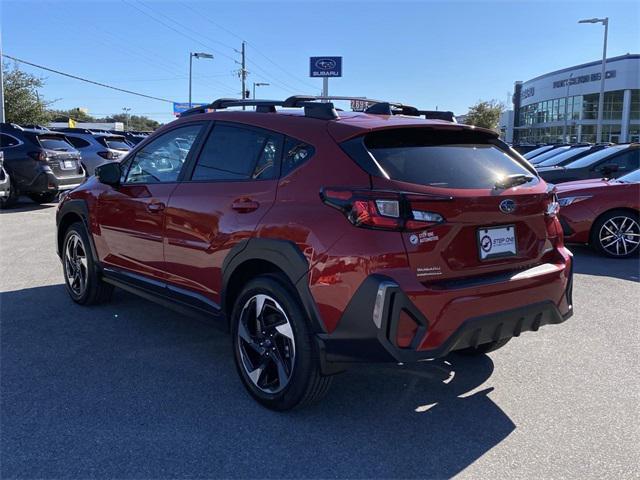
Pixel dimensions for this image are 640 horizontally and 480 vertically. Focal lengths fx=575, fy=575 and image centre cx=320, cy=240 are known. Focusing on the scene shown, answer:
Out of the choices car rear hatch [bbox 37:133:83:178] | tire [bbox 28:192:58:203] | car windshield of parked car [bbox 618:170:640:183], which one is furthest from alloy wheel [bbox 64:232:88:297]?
tire [bbox 28:192:58:203]

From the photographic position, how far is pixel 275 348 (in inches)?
133

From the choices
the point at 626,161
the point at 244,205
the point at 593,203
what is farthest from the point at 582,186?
the point at 244,205

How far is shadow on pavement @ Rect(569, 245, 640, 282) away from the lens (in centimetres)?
707

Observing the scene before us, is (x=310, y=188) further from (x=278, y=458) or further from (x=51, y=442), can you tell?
(x=51, y=442)

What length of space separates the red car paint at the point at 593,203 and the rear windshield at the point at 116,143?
13.0 m

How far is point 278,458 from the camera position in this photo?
2.89 meters

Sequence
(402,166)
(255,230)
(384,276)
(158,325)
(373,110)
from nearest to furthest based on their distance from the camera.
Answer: (384,276) < (402,166) < (255,230) < (373,110) < (158,325)

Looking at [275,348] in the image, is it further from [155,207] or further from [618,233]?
[618,233]

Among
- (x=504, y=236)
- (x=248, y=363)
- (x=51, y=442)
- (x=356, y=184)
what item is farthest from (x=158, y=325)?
(x=504, y=236)

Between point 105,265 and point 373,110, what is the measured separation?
Result: 2729 millimetres

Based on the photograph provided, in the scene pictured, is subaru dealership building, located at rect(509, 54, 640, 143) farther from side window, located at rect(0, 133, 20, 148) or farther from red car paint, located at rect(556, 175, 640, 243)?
side window, located at rect(0, 133, 20, 148)

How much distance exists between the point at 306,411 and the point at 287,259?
3.06 ft

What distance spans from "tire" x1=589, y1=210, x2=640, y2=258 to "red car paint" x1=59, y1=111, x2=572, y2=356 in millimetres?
5086

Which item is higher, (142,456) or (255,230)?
(255,230)
